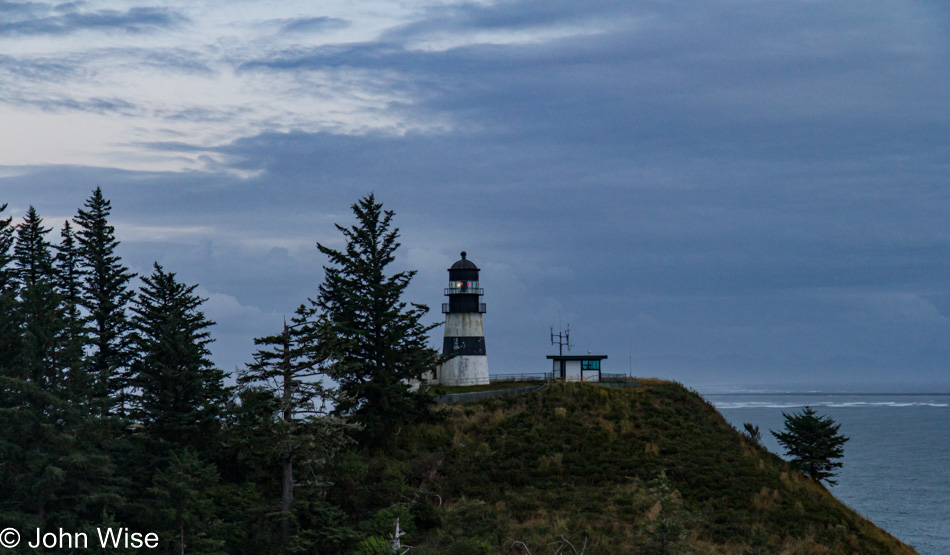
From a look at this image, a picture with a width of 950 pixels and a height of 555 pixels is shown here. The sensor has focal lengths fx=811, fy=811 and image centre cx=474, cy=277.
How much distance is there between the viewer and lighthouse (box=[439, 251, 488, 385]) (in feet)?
204

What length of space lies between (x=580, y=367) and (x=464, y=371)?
892 cm

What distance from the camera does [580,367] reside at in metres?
62.3

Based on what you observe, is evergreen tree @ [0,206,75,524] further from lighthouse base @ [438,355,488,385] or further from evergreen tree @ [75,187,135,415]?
lighthouse base @ [438,355,488,385]

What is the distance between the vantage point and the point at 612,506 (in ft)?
124

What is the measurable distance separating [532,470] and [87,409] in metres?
21.3

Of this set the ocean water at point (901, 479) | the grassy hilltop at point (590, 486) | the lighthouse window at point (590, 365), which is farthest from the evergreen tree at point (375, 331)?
the ocean water at point (901, 479)

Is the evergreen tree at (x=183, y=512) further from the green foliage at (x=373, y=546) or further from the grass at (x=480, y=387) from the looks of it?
the grass at (x=480, y=387)

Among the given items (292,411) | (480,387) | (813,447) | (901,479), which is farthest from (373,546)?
(901,479)

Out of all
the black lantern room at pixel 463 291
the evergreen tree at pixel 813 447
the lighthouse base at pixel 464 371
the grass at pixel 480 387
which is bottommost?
the evergreen tree at pixel 813 447

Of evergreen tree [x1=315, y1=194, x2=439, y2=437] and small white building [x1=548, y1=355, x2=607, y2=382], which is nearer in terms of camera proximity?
evergreen tree [x1=315, y1=194, x2=439, y2=437]

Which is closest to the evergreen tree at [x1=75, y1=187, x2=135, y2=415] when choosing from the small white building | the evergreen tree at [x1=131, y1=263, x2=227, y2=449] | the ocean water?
the evergreen tree at [x1=131, y1=263, x2=227, y2=449]

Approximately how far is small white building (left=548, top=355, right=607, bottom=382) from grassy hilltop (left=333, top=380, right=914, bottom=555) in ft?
33.0

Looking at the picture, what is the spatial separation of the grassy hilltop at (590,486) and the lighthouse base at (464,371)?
34.1 feet

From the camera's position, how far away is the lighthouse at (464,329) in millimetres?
62156
